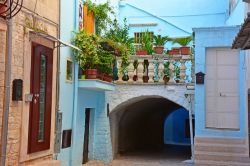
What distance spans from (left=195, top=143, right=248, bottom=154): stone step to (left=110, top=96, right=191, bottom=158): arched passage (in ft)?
10.2

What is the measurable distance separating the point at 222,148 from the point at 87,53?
440 cm

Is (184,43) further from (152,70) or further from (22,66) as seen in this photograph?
(22,66)

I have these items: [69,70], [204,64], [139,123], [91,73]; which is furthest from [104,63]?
[139,123]

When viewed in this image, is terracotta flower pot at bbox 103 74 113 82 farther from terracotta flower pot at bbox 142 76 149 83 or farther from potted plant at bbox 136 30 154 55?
potted plant at bbox 136 30 154 55

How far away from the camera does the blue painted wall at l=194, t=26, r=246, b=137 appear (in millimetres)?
10859

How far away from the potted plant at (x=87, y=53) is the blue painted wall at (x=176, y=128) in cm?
1252

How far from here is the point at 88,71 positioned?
11.0 metres

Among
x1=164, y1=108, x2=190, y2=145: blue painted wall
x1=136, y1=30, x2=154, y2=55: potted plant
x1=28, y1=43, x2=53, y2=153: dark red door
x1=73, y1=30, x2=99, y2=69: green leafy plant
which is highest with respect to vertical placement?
x1=136, y1=30, x2=154, y2=55: potted plant

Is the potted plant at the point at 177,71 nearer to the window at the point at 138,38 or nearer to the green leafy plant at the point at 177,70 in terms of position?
the green leafy plant at the point at 177,70

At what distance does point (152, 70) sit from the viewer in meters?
13.0

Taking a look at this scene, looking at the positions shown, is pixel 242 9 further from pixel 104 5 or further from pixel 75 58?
pixel 75 58

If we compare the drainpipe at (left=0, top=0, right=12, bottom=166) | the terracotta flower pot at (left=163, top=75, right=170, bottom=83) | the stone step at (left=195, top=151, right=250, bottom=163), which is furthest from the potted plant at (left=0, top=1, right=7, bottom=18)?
the terracotta flower pot at (left=163, top=75, right=170, bottom=83)

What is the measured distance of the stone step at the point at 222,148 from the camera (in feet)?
34.2

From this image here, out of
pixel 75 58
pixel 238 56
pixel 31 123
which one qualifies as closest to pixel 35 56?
pixel 31 123
